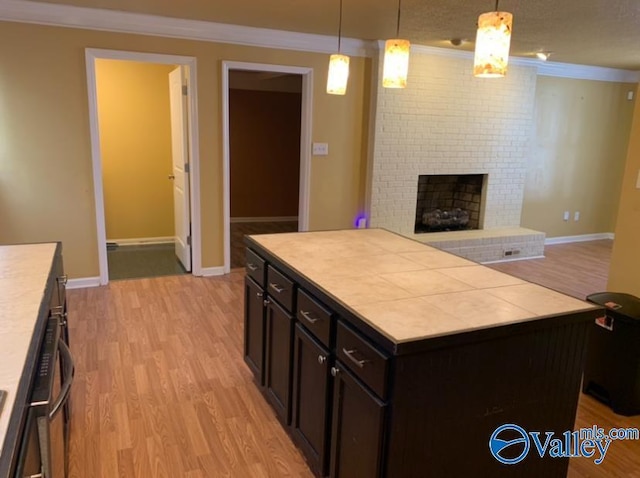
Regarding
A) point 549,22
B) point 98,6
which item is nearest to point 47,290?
point 98,6

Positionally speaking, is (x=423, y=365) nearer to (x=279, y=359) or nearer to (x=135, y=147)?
(x=279, y=359)

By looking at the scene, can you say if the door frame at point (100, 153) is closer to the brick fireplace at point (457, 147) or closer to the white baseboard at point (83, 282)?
the white baseboard at point (83, 282)

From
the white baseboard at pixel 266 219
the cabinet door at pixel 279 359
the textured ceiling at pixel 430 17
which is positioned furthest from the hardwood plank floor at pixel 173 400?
the white baseboard at pixel 266 219

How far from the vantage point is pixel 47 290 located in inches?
67.2

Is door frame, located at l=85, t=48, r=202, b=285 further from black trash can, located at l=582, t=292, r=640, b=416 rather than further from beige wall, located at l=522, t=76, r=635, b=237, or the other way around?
beige wall, located at l=522, t=76, r=635, b=237

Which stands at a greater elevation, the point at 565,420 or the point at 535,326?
the point at 535,326

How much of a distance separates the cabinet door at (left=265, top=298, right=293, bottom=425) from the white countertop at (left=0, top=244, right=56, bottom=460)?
1007 mm

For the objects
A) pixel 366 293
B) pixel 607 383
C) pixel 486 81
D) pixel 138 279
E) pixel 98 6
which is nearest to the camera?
pixel 366 293

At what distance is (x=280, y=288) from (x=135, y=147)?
4.32 meters

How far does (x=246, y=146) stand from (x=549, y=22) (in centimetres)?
465

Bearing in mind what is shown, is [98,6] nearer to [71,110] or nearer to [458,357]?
[71,110]

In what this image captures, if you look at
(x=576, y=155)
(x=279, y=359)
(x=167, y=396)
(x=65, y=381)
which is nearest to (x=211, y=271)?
(x=167, y=396)

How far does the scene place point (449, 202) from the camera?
6422mm

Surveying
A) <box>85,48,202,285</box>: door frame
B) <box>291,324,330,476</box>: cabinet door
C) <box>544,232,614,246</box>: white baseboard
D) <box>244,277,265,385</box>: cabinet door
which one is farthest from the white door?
<box>544,232,614,246</box>: white baseboard
